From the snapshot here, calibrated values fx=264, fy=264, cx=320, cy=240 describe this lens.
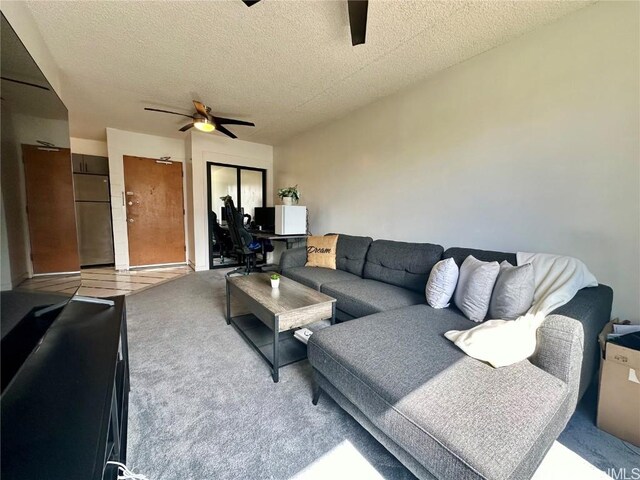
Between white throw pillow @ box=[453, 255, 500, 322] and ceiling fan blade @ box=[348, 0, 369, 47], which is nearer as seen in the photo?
ceiling fan blade @ box=[348, 0, 369, 47]

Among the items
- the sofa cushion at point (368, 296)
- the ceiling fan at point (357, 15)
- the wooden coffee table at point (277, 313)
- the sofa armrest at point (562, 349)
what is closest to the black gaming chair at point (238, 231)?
the wooden coffee table at point (277, 313)

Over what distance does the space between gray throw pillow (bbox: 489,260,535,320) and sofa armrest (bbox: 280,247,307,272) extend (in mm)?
2198

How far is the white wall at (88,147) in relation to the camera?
498cm

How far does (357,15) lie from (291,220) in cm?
291

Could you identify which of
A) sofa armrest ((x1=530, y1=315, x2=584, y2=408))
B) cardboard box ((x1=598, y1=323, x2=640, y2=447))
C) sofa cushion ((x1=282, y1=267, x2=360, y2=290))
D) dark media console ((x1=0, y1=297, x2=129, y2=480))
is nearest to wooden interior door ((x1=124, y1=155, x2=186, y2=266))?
sofa cushion ((x1=282, y1=267, x2=360, y2=290))

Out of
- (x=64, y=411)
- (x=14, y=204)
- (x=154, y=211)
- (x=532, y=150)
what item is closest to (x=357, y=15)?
(x=532, y=150)

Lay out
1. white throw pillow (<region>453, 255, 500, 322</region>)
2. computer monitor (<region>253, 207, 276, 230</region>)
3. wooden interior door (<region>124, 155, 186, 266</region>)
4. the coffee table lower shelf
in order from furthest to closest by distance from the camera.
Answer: computer monitor (<region>253, 207, 276, 230</region>), wooden interior door (<region>124, 155, 186, 266</region>), the coffee table lower shelf, white throw pillow (<region>453, 255, 500, 322</region>)

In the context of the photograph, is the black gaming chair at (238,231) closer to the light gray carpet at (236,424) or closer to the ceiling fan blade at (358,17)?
the light gray carpet at (236,424)

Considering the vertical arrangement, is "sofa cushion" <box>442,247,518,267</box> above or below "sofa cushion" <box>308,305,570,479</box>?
above

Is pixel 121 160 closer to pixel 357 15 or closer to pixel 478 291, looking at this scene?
pixel 357 15

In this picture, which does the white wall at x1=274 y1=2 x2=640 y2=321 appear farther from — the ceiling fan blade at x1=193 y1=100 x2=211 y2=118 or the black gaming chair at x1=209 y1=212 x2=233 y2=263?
the black gaming chair at x1=209 y1=212 x2=233 y2=263

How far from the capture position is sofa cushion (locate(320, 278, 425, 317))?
2.09 metres

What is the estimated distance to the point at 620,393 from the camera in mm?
1337

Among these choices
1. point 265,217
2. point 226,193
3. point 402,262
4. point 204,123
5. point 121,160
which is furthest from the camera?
point 226,193
